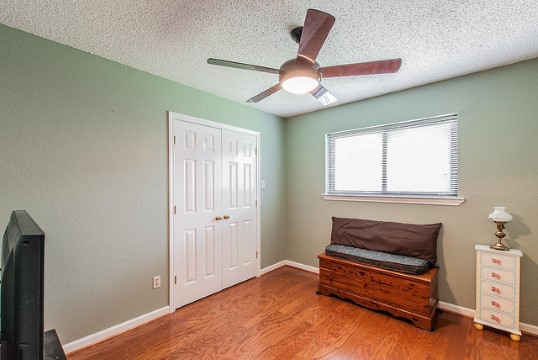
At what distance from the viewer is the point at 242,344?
2.05 meters

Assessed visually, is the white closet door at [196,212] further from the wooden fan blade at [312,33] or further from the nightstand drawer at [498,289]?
the nightstand drawer at [498,289]

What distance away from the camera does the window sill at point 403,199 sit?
2.52 metres

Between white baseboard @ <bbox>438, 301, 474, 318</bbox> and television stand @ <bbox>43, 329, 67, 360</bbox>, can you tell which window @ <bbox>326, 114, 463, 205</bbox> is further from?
television stand @ <bbox>43, 329, 67, 360</bbox>

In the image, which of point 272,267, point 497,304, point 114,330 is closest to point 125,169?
point 114,330

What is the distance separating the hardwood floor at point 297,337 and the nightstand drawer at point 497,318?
120mm

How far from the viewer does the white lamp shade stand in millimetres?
2125

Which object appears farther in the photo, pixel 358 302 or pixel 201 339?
pixel 358 302

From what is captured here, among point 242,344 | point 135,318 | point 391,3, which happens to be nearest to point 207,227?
point 135,318

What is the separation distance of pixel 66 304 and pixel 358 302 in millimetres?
2647

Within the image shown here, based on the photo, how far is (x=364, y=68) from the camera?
171 centimetres

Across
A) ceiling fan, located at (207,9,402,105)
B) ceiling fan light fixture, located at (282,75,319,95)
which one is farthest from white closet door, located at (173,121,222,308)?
ceiling fan light fixture, located at (282,75,319,95)

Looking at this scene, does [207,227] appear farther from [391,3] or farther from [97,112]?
[391,3]

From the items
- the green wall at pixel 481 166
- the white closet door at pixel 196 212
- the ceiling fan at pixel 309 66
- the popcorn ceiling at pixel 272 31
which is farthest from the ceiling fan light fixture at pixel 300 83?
the green wall at pixel 481 166

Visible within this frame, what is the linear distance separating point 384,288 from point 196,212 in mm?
2116
